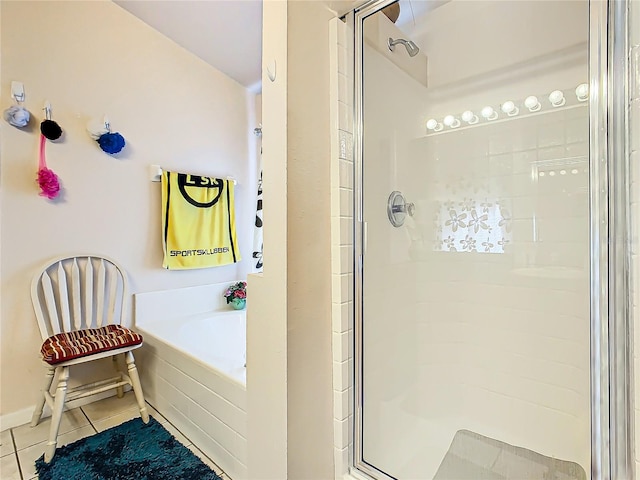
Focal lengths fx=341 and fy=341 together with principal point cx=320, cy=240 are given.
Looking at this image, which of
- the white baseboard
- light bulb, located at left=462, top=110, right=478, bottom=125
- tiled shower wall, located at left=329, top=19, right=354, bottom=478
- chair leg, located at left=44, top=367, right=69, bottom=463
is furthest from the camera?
the white baseboard

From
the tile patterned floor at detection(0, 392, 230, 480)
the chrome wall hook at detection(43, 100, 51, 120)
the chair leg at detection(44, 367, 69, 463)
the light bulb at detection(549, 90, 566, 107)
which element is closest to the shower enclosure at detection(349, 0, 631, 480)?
the light bulb at detection(549, 90, 566, 107)

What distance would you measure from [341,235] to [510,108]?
1.13 m

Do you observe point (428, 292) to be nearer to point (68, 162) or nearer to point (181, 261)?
point (181, 261)

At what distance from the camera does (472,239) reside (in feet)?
5.59

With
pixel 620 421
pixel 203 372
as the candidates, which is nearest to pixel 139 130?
pixel 203 372

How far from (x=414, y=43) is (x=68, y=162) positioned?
2.03 metres

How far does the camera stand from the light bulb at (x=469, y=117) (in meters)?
1.69

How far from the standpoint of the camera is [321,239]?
107cm

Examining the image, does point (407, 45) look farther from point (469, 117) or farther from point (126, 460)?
point (126, 460)

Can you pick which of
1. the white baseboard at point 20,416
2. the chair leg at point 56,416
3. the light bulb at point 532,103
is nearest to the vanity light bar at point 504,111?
the light bulb at point 532,103

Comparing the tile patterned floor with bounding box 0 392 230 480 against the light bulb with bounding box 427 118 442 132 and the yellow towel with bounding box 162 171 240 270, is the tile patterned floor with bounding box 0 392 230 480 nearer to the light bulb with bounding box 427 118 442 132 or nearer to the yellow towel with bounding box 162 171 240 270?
the yellow towel with bounding box 162 171 240 270

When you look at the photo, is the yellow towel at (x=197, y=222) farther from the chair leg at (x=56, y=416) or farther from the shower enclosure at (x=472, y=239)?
the shower enclosure at (x=472, y=239)

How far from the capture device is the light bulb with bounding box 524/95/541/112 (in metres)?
1.53

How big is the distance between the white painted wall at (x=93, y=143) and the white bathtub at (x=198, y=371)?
0.82ft
